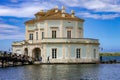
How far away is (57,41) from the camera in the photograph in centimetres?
7544

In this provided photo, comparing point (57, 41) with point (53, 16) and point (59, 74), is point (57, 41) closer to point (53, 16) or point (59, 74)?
point (53, 16)

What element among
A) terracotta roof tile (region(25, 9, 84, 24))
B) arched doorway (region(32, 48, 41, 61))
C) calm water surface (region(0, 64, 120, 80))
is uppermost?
terracotta roof tile (region(25, 9, 84, 24))

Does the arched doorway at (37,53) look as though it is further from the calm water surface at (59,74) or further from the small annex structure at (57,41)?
the calm water surface at (59,74)

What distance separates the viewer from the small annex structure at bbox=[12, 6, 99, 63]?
247 feet

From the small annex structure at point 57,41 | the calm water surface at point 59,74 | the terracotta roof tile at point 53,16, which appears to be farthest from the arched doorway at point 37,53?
the calm water surface at point 59,74

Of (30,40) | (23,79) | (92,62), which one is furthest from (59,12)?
(23,79)

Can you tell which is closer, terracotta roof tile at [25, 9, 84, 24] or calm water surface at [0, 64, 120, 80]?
calm water surface at [0, 64, 120, 80]

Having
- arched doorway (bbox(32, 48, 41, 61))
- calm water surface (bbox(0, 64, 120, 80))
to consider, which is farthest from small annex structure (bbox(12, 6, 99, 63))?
calm water surface (bbox(0, 64, 120, 80))

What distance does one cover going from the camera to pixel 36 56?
274ft

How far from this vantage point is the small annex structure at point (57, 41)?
75.4 metres

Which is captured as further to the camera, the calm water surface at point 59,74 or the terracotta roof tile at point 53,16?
the terracotta roof tile at point 53,16

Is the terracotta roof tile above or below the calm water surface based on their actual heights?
above

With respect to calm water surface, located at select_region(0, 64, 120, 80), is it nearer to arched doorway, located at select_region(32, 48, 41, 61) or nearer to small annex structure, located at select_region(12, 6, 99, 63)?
small annex structure, located at select_region(12, 6, 99, 63)

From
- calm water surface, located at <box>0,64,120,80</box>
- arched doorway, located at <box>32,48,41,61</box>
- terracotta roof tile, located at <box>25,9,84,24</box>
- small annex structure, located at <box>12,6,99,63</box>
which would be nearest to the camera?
calm water surface, located at <box>0,64,120,80</box>
